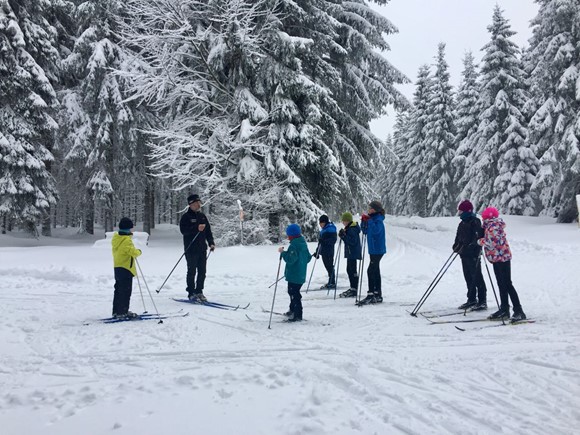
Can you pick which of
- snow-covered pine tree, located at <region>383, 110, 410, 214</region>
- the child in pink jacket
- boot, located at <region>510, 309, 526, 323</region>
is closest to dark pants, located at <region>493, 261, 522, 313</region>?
the child in pink jacket

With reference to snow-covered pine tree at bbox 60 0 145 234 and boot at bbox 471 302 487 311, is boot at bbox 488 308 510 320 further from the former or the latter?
snow-covered pine tree at bbox 60 0 145 234

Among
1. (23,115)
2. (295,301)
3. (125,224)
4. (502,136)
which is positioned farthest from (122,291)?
(502,136)

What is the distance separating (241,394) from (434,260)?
11810 millimetres

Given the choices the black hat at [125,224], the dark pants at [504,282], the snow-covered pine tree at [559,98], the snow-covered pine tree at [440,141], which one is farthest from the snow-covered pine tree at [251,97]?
the snow-covered pine tree at [440,141]

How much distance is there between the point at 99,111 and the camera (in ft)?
64.5

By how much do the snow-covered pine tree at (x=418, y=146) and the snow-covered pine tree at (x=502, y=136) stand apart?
1067cm

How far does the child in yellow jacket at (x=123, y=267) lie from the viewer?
6793 millimetres

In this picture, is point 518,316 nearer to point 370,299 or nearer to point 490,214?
point 490,214

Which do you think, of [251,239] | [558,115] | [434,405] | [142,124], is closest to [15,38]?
[142,124]

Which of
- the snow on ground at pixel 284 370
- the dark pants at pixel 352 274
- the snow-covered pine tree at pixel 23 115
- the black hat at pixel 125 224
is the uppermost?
the snow-covered pine tree at pixel 23 115

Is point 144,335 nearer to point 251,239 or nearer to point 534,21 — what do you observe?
point 251,239

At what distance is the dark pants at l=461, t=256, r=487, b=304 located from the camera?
7.37 meters

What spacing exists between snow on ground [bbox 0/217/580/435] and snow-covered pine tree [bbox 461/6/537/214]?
21.0 meters

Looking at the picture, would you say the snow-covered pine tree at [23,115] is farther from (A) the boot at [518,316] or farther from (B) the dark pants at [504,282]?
(A) the boot at [518,316]
